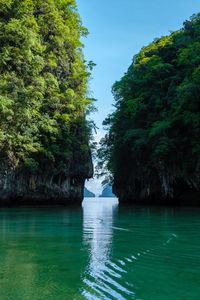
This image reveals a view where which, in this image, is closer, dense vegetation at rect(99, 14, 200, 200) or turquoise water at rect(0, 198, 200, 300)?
turquoise water at rect(0, 198, 200, 300)

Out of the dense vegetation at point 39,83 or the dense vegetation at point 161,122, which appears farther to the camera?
the dense vegetation at point 161,122

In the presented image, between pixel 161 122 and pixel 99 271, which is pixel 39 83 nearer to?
pixel 161 122

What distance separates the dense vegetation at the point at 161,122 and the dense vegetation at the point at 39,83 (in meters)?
4.24

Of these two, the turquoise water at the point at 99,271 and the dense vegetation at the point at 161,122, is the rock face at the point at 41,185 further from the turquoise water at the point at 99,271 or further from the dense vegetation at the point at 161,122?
the turquoise water at the point at 99,271

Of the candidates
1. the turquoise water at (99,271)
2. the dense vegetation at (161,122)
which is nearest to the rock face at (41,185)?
the dense vegetation at (161,122)

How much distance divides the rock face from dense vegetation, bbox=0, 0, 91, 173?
2.72 feet

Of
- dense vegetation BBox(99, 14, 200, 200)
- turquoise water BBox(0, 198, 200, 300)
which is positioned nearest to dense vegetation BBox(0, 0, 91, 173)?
dense vegetation BBox(99, 14, 200, 200)

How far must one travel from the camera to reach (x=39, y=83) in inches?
634

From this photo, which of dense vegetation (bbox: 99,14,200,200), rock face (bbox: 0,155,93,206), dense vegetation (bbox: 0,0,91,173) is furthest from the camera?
dense vegetation (bbox: 99,14,200,200)

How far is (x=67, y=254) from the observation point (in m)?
2.71

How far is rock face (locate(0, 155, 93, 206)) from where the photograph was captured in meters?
16.4

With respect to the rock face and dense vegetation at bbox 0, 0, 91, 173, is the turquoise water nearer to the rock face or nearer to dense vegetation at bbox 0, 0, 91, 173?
dense vegetation at bbox 0, 0, 91, 173

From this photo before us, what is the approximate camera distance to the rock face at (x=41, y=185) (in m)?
16.4

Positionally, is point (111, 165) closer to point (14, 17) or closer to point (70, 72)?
point (70, 72)
